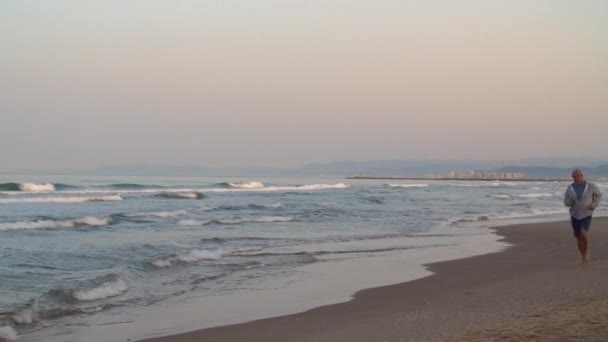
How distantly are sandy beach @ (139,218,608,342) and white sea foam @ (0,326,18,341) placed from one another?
1469 mm

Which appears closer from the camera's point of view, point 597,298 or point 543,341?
point 543,341

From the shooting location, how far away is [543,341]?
213 inches

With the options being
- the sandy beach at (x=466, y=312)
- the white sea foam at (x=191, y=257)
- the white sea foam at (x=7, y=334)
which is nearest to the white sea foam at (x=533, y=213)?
the white sea foam at (x=191, y=257)

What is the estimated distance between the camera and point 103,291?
9805 mm

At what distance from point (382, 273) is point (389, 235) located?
300 inches

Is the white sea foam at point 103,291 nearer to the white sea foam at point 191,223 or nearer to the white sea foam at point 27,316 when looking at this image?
the white sea foam at point 27,316

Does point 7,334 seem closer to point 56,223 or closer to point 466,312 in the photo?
point 466,312

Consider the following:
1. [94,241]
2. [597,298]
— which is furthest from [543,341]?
[94,241]

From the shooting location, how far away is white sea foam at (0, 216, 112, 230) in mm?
19694

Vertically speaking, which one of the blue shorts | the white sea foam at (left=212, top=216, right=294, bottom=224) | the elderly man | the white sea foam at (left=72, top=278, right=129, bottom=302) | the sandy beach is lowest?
the white sea foam at (left=212, top=216, right=294, bottom=224)

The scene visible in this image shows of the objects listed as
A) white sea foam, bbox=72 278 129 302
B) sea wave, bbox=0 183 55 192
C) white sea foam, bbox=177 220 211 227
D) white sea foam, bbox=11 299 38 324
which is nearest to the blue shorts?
white sea foam, bbox=72 278 129 302

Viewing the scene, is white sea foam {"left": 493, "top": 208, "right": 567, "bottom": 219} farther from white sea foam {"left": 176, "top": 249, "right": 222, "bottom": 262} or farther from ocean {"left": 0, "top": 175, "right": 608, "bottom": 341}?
white sea foam {"left": 176, "top": 249, "right": 222, "bottom": 262}

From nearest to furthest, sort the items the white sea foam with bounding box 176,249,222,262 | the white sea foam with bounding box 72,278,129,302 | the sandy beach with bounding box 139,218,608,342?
1. the sandy beach with bounding box 139,218,608,342
2. the white sea foam with bounding box 72,278,129,302
3. the white sea foam with bounding box 176,249,222,262

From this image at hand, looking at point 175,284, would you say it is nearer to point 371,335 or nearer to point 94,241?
point 371,335
